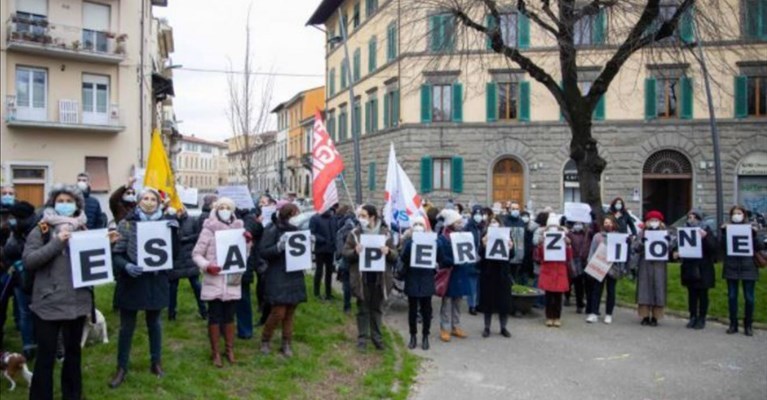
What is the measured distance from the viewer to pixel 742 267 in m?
10.5

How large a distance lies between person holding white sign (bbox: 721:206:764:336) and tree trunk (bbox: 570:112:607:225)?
11.9ft

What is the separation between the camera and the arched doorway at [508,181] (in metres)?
32.3

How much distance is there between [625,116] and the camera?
102ft

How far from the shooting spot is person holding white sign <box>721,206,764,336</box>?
10.4m

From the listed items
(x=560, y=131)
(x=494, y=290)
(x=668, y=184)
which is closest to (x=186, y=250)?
(x=494, y=290)

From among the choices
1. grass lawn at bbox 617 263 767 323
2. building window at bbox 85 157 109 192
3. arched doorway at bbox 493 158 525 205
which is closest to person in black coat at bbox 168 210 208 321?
grass lawn at bbox 617 263 767 323

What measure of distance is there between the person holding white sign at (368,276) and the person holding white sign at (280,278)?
0.90 m

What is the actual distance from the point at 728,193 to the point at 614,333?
2398cm

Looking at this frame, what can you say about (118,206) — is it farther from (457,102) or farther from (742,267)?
(457,102)

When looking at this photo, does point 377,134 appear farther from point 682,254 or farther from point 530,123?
point 682,254

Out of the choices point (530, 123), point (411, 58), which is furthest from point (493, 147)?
point (411, 58)

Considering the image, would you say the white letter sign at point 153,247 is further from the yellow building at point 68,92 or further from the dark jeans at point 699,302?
the yellow building at point 68,92

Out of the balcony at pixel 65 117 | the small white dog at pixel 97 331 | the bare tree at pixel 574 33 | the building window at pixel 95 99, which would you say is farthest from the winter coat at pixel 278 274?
the building window at pixel 95 99

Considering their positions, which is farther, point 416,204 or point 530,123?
point 530,123
